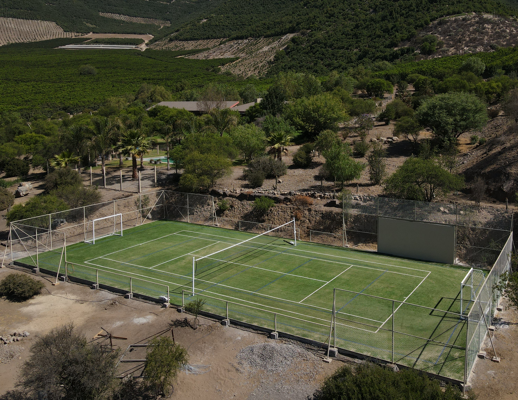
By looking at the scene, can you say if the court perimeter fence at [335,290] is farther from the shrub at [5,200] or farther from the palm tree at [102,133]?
the palm tree at [102,133]

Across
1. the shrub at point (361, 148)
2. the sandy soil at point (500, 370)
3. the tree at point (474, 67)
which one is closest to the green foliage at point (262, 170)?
the shrub at point (361, 148)

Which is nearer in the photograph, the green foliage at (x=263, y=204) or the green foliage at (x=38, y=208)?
the green foliage at (x=38, y=208)

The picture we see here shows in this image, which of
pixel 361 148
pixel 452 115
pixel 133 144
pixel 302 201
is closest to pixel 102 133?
pixel 133 144

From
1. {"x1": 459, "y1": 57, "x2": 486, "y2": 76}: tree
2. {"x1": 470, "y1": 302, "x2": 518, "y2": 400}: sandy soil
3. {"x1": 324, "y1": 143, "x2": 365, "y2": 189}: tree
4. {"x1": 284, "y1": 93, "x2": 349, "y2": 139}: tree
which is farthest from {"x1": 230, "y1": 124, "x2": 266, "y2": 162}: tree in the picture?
{"x1": 459, "y1": 57, "x2": 486, "y2": 76}: tree

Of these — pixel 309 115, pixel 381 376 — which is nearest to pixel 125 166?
pixel 309 115

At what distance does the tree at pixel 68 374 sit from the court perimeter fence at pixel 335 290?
711 centimetres

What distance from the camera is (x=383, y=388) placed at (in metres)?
14.3

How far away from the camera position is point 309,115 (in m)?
57.2

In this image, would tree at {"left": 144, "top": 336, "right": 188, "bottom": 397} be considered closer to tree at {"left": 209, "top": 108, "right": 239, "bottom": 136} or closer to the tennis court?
the tennis court

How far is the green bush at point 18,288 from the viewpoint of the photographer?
25.7 metres

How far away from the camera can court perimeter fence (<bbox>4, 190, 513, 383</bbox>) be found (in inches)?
752

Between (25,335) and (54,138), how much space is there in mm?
36205

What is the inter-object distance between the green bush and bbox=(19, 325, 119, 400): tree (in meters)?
10.2

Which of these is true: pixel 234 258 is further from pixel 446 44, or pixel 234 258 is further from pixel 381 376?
pixel 446 44
